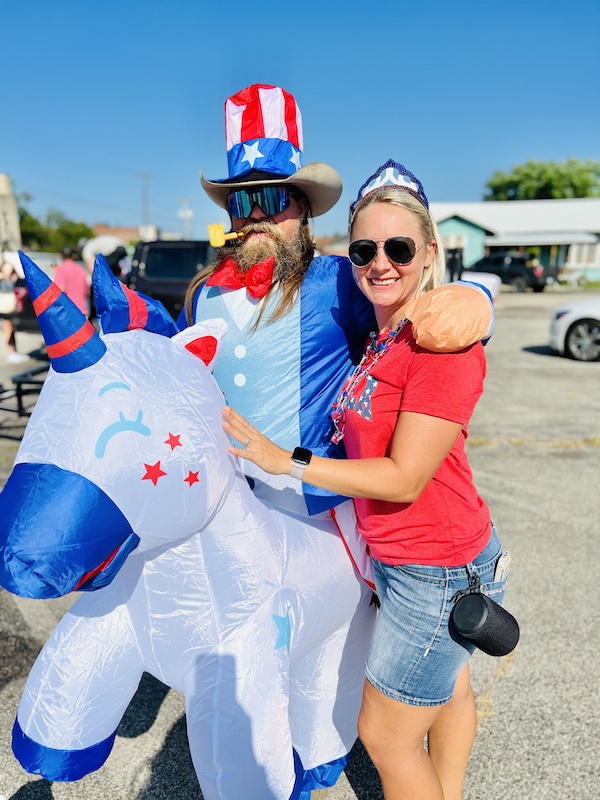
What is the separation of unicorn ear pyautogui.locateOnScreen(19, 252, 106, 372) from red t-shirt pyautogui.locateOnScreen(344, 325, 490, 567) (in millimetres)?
657

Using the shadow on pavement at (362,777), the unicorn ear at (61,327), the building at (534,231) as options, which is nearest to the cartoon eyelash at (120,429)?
the unicorn ear at (61,327)

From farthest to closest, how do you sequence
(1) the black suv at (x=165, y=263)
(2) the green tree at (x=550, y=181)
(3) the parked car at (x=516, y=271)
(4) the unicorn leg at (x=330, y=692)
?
(2) the green tree at (x=550, y=181) → (3) the parked car at (x=516, y=271) → (1) the black suv at (x=165, y=263) → (4) the unicorn leg at (x=330, y=692)

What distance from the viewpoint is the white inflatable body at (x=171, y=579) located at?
1353mm

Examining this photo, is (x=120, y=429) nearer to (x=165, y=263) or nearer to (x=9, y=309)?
(x=165, y=263)

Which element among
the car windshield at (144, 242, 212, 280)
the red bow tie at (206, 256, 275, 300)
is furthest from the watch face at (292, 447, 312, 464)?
the car windshield at (144, 242, 212, 280)

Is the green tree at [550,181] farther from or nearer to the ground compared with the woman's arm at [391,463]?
farther from the ground

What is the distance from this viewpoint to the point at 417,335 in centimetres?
145

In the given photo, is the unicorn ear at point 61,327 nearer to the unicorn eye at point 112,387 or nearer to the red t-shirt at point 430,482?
the unicorn eye at point 112,387

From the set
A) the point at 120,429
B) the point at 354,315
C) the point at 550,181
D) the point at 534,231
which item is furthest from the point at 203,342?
the point at 550,181

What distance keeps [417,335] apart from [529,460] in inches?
181

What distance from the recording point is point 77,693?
1679mm

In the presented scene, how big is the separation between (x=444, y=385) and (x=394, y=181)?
619 mm

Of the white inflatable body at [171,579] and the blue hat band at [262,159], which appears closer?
the white inflatable body at [171,579]

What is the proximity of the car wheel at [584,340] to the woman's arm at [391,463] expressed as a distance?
971 centimetres
